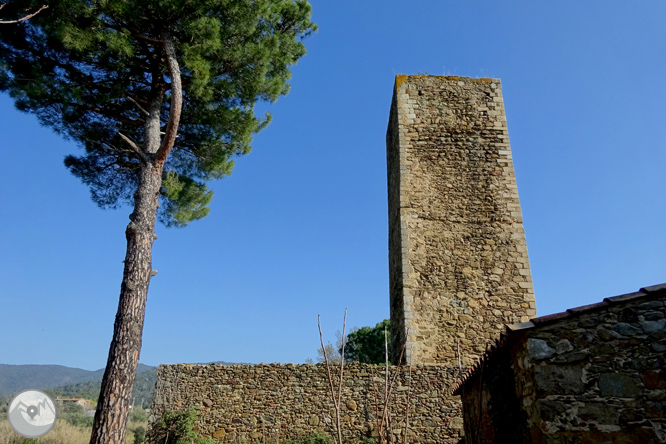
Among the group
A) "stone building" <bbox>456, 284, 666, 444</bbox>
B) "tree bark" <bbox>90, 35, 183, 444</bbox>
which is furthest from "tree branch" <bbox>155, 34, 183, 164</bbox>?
"stone building" <bbox>456, 284, 666, 444</bbox>

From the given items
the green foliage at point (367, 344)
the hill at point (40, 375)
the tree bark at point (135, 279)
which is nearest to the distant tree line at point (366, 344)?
the green foliage at point (367, 344)

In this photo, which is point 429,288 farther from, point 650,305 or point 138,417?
Result: point 138,417

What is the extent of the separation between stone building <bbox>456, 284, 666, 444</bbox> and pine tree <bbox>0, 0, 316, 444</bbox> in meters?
4.91

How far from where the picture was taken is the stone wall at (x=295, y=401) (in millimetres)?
8078

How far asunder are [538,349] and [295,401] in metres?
5.62

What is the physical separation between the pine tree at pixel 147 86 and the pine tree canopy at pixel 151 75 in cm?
2

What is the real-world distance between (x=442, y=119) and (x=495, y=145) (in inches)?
54.1

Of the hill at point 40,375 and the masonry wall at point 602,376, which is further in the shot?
the hill at point 40,375

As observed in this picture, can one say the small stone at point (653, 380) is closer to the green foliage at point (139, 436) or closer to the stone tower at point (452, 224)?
the stone tower at point (452, 224)

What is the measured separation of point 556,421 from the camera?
144 inches

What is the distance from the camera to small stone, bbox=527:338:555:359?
3.82m

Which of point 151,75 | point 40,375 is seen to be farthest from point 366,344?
point 40,375

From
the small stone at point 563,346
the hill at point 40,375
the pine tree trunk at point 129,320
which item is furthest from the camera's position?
the hill at point 40,375

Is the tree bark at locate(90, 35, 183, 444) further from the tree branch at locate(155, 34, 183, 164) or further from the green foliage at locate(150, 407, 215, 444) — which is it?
the green foliage at locate(150, 407, 215, 444)
